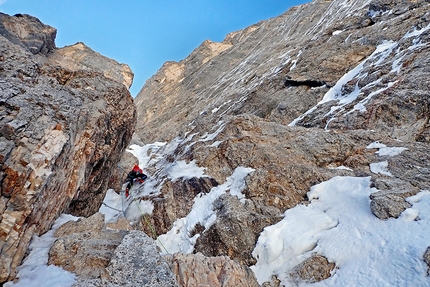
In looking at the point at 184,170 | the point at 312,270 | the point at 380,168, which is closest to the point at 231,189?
the point at 184,170

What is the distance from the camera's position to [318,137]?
11.9 metres

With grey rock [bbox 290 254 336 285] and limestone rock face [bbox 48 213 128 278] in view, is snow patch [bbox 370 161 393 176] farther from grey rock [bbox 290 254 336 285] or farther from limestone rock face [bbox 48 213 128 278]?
limestone rock face [bbox 48 213 128 278]

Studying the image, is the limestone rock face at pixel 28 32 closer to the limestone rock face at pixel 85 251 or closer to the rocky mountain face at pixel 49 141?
the rocky mountain face at pixel 49 141

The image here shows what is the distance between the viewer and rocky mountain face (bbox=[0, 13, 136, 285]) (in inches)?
227

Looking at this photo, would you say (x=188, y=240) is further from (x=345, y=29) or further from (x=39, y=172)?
(x=345, y=29)

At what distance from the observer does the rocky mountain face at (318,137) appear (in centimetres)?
880

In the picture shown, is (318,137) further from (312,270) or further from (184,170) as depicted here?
(312,270)

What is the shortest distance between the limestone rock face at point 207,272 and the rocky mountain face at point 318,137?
4.66ft

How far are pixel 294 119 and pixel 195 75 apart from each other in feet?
123

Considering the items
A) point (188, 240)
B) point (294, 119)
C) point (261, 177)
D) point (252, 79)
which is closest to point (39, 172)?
point (188, 240)

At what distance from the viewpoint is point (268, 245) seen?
779cm

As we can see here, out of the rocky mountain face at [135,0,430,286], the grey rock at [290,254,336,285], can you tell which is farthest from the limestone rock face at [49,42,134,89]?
the grey rock at [290,254,336,285]

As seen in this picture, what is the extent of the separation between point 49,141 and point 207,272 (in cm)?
469

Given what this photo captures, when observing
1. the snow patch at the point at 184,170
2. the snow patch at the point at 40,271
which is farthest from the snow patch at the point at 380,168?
the snow patch at the point at 40,271
